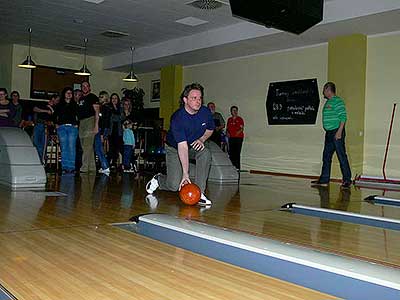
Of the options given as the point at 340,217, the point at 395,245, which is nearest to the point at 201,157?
the point at 340,217

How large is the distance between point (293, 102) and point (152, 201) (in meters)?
5.74

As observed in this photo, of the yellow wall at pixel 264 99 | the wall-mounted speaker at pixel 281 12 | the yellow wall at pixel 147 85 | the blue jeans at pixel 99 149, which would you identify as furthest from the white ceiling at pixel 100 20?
the wall-mounted speaker at pixel 281 12

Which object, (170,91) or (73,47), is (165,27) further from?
(73,47)

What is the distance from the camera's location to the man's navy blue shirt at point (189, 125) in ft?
12.7

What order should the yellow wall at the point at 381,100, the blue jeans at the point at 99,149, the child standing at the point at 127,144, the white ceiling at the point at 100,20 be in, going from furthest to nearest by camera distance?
the child standing at the point at 127,144 → the white ceiling at the point at 100,20 → the yellow wall at the point at 381,100 → the blue jeans at the point at 99,149

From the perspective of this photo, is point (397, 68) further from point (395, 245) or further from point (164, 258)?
point (164, 258)

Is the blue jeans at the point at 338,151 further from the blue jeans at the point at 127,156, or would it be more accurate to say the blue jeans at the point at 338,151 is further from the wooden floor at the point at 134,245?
the blue jeans at the point at 127,156

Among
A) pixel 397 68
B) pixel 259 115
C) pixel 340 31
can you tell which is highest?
pixel 340 31

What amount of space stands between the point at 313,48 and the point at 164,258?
24.7 ft

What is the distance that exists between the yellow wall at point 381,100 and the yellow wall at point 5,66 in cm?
791

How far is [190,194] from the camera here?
384 cm

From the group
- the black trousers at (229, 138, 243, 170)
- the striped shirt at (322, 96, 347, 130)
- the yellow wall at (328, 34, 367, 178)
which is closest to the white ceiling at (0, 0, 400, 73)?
the yellow wall at (328, 34, 367, 178)

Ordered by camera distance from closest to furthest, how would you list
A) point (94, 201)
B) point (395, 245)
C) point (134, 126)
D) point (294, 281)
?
point (294, 281)
point (395, 245)
point (94, 201)
point (134, 126)

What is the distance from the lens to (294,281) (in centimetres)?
189
